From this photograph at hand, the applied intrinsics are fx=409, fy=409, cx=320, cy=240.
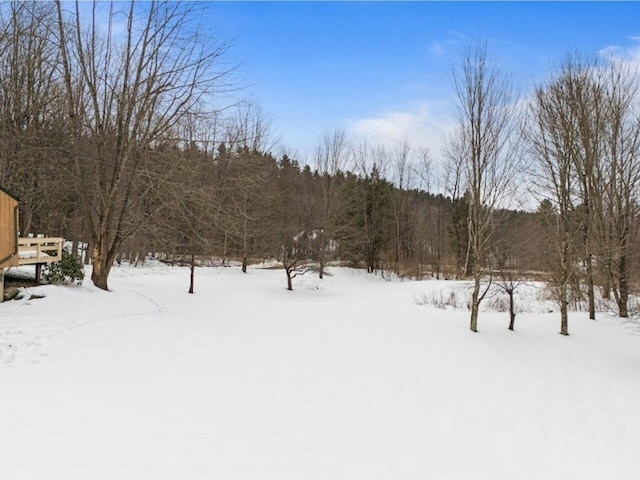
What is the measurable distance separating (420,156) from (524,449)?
113ft

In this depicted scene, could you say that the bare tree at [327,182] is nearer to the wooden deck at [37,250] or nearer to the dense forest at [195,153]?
the dense forest at [195,153]

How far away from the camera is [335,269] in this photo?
32031 millimetres

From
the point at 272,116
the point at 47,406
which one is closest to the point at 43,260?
the point at 47,406

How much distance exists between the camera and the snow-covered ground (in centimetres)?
361

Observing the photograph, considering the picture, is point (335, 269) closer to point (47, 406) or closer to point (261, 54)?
point (261, 54)

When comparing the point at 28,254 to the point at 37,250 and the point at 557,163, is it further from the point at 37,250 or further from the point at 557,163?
the point at 557,163

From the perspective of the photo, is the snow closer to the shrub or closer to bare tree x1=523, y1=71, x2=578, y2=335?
the shrub

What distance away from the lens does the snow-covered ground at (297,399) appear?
11.8 ft

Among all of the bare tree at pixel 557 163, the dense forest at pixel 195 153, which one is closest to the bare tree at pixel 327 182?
the dense forest at pixel 195 153

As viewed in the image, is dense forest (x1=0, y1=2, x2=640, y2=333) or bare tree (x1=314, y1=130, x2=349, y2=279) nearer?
dense forest (x1=0, y1=2, x2=640, y2=333)

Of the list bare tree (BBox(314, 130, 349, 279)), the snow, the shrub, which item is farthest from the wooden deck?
bare tree (BBox(314, 130, 349, 279))

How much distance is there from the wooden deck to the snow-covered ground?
1.00m

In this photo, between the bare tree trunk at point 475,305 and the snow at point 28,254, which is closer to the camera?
the snow at point 28,254

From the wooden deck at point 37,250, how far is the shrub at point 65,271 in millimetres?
190
